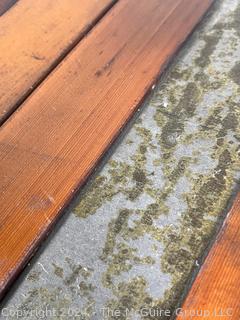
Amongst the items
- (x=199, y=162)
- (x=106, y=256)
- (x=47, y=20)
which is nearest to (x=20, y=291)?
(x=106, y=256)

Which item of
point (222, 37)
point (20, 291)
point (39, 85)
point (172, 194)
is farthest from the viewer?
point (222, 37)

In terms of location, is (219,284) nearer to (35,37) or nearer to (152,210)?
(152,210)

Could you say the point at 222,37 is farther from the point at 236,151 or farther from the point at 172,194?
the point at 172,194

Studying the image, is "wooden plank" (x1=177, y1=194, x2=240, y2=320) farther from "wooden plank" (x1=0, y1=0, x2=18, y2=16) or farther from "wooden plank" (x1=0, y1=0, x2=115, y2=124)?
"wooden plank" (x1=0, y1=0, x2=18, y2=16)

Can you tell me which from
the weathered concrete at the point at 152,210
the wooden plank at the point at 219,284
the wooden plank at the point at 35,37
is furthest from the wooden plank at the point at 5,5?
the wooden plank at the point at 219,284

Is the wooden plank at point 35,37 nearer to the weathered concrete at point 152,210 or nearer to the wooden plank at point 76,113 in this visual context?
the wooden plank at point 76,113

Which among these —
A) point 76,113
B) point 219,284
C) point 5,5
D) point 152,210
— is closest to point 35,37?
point 5,5

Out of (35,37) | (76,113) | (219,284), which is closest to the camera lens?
(219,284)
